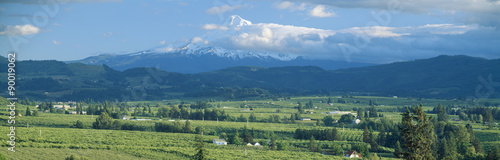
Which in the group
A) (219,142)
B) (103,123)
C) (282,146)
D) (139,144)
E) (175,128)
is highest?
(103,123)

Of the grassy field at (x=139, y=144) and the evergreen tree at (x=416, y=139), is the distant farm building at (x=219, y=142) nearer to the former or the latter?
the grassy field at (x=139, y=144)

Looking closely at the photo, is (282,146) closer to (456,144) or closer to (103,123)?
(456,144)

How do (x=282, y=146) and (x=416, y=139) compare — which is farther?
(x=282, y=146)

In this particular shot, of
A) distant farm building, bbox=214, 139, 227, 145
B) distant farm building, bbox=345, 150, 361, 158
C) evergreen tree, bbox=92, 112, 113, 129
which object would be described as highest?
evergreen tree, bbox=92, 112, 113, 129

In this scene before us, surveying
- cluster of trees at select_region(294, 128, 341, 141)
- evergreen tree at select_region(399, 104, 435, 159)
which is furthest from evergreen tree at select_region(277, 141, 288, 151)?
evergreen tree at select_region(399, 104, 435, 159)

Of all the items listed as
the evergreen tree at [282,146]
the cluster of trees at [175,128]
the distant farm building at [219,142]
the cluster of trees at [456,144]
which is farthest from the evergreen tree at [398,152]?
the cluster of trees at [175,128]

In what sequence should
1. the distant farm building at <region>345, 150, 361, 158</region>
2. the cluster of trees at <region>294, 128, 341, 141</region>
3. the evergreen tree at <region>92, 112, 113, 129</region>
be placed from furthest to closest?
1. the evergreen tree at <region>92, 112, 113, 129</region>
2. the cluster of trees at <region>294, 128, 341, 141</region>
3. the distant farm building at <region>345, 150, 361, 158</region>

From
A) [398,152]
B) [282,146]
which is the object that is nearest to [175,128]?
[282,146]

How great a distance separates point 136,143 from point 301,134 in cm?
3266

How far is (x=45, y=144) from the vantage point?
241 feet

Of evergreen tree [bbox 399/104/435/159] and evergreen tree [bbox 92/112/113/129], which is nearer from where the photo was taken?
evergreen tree [bbox 399/104/435/159]

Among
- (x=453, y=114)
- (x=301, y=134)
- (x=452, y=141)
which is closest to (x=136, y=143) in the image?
(x=301, y=134)

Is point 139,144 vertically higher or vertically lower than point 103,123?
lower

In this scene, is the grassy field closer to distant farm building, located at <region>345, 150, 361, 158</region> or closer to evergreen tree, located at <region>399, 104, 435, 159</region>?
distant farm building, located at <region>345, 150, 361, 158</region>
